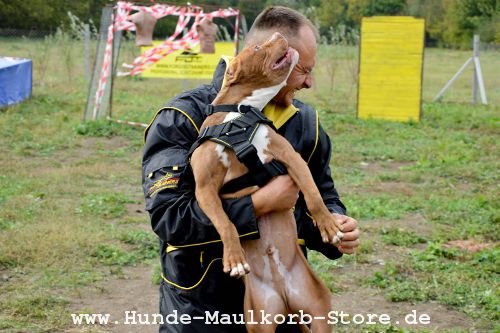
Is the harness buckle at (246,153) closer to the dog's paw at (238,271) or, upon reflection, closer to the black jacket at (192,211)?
the black jacket at (192,211)

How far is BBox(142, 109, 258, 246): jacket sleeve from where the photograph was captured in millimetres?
2570

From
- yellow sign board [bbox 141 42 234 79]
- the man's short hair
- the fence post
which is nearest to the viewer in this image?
the man's short hair

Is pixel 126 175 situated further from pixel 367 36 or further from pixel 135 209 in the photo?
pixel 367 36

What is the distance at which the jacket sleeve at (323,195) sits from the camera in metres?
2.92

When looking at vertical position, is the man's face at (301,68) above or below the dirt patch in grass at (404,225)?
above

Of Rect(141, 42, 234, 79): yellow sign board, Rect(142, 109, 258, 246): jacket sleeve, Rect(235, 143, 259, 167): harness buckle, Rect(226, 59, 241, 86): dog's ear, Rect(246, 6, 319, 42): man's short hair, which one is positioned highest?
Rect(246, 6, 319, 42): man's short hair

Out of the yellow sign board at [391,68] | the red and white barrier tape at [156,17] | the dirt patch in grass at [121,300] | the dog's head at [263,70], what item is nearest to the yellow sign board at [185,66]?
the red and white barrier tape at [156,17]

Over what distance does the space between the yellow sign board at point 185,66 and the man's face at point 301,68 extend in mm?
12065

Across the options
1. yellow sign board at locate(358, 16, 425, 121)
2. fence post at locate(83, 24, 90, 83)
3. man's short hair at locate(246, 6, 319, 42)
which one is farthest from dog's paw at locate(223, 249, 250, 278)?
fence post at locate(83, 24, 90, 83)

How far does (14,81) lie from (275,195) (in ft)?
49.0

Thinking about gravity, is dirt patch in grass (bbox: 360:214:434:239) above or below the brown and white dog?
below

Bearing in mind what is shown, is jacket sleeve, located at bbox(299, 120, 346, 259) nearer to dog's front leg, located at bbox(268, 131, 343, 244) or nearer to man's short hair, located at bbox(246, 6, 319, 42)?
dog's front leg, located at bbox(268, 131, 343, 244)

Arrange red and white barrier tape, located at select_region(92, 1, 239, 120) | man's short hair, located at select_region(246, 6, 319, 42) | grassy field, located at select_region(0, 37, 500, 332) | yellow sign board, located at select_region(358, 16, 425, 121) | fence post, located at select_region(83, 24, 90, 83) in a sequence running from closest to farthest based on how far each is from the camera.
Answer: man's short hair, located at select_region(246, 6, 319, 42), grassy field, located at select_region(0, 37, 500, 332), red and white barrier tape, located at select_region(92, 1, 239, 120), yellow sign board, located at select_region(358, 16, 425, 121), fence post, located at select_region(83, 24, 90, 83)

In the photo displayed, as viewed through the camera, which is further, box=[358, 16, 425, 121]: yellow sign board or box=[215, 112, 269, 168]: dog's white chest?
box=[358, 16, 425, 121]: yellow sign board
